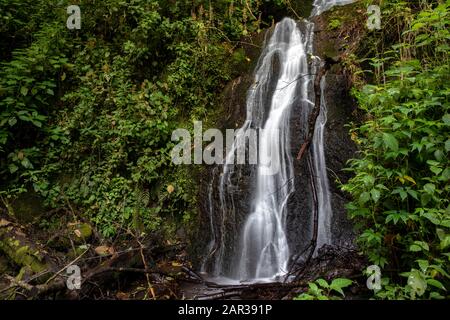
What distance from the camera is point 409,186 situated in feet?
10.9

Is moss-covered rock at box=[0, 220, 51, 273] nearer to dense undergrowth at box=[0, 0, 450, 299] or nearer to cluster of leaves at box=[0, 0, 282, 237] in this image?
dense undergrowth at box=[0, 0, 450, 299]

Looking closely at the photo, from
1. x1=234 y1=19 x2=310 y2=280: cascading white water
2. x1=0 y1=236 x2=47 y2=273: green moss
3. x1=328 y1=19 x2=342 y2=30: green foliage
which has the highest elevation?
x1=328 y1=19 x2=342 y2=30: green foliage

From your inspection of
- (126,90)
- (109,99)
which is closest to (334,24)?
(126,90)

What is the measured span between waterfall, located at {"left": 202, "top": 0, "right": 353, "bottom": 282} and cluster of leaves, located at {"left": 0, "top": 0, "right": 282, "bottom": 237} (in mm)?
807

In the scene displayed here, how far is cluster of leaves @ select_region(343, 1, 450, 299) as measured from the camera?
9.87 ft

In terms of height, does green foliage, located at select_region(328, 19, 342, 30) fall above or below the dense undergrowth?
above

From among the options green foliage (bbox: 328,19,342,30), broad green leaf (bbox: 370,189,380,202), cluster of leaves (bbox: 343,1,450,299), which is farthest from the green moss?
green foliage (bbox: 328,19,342,30)

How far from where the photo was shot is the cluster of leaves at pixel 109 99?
239 inches

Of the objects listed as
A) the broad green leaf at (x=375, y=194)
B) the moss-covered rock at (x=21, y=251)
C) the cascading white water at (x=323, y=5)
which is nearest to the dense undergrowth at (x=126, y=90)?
the moss-covered rock at (x=21, y=251)

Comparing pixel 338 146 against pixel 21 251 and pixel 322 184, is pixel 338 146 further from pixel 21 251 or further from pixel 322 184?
pixel 21 251

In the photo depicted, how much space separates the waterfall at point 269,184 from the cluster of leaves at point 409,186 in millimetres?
1529
